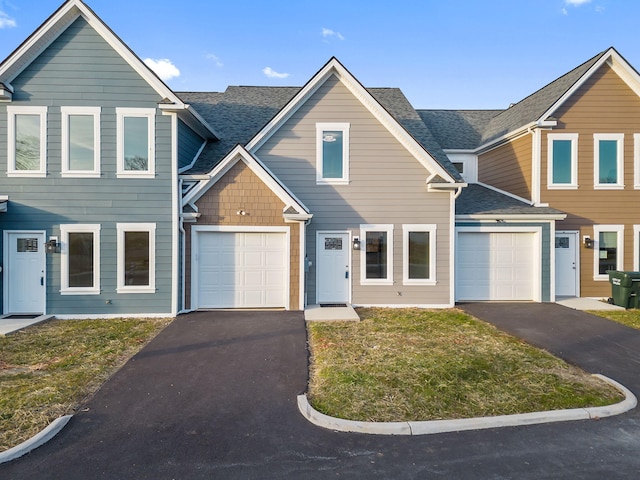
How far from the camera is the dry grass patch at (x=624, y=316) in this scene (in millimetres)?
8992

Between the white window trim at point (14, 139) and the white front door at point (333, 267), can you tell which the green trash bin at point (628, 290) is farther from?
the white window trim at point (14, 139)

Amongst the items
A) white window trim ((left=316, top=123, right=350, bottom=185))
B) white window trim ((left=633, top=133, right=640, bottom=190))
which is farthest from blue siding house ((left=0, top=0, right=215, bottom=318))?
white window trim ((left=633, top=133, right=640, bottom=190))

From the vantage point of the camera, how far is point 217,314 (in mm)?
9820

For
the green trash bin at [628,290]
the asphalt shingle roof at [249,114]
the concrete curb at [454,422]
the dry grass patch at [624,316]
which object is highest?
the asphalt shingle roof at [249,114]

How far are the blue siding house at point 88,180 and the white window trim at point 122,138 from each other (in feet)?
0.09

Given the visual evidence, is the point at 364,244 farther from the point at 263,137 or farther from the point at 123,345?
the point at 123,345

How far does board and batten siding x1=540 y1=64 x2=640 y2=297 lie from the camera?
12117 millimetres

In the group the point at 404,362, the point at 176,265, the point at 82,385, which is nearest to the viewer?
the point at 82,385

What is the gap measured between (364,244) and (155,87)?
7.33 metres

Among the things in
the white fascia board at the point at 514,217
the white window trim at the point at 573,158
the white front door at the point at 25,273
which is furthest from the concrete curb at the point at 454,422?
the white window trim at the point at 573,158

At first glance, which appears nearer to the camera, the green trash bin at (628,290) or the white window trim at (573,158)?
the green trash bin at (628,290)

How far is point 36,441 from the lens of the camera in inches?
152

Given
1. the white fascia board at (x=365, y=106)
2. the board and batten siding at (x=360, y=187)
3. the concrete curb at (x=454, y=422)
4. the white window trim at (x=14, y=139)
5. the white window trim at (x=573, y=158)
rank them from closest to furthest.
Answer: the concrete curb at (x=454, y=422), the white window trim at (x=14, y=139), the white fascia board at (x=365, y=106), the board and batten siding at (x=360, y=187), the white window trim at (x=573, y=158)

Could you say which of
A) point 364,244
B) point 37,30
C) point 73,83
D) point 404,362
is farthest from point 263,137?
point 404,362
